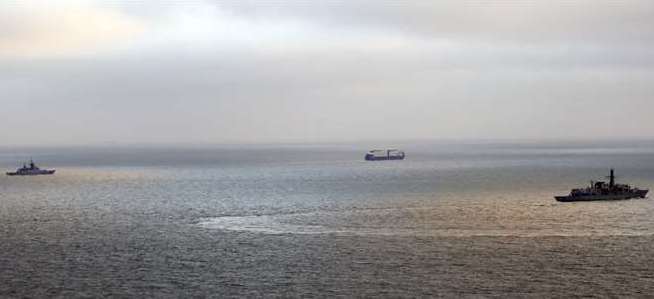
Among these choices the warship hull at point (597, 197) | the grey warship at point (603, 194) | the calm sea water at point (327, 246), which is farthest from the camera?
the grey warship at point (603, 194)

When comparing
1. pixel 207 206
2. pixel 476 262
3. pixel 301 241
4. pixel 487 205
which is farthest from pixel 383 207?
pixel 476 262

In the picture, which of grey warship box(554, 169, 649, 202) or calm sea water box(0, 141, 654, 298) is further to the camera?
grey warship box(554, 169, 649, 202)

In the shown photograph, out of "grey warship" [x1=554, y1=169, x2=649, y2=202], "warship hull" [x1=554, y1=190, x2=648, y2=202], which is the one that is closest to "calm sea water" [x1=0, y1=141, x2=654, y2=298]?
"warship hull" [x1=554, y1=190, x2=648, y2=202]

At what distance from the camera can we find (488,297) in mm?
57312

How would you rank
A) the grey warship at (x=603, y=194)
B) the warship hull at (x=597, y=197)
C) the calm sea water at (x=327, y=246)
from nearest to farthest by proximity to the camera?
the calm sea water at (x=327, y=246) → the warship hull at (x=597, y=197) → the grey warship at (x=603, y=194)

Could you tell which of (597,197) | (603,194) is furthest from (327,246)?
(603,194)

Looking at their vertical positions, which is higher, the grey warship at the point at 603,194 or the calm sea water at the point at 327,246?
the grey warship at the point at 603,194

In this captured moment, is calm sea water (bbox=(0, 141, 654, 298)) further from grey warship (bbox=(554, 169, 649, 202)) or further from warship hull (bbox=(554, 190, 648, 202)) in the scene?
grey warship (bbox=(554, 169, 649, 202))

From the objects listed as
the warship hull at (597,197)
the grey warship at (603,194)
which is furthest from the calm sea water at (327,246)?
the grey warship at (603,194)

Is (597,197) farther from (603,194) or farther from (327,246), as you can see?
(327,246)

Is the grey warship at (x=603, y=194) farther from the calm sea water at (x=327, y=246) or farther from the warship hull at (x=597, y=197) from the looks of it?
the calm sea water at (x=327, y=246)

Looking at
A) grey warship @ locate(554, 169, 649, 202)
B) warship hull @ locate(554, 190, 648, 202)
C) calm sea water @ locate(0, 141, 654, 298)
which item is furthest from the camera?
grey warship @ locate(554, 169, 649, 202)

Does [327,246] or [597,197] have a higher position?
[597,197]

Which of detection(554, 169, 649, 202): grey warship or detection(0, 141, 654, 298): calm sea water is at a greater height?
detection(554, 169, 649, 202): grey warship
